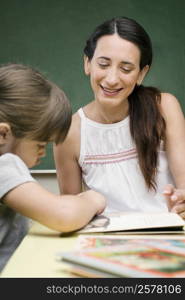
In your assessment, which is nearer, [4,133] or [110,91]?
[4,133]

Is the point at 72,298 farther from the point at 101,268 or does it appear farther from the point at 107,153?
the point at 107,153

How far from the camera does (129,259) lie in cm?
79

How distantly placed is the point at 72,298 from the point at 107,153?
3.96 ft

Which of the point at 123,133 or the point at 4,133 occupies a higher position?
the point at 4,133

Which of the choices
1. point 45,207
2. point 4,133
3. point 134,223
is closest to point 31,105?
point 4,133

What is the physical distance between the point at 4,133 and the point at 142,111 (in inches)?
30.6

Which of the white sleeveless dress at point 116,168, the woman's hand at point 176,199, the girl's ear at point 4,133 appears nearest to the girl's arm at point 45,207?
the girl's ear at point 4,133

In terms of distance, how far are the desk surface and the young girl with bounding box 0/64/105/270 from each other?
49 millimetres

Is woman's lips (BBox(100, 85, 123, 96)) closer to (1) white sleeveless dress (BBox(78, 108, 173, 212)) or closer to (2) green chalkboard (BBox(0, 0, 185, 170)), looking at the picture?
(1) white sleeveless dress (BBox(78, 108, 173, 212))

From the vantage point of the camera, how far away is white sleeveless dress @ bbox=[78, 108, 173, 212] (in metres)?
1.78

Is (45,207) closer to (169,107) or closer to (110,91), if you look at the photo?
(110,91)

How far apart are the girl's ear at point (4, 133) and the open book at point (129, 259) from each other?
0.39 meters

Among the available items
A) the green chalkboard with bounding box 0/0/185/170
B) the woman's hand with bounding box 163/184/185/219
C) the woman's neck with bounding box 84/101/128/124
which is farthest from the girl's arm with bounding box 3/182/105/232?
the green chalkboard with bounding box 0/0/185/170

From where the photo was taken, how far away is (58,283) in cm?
74
